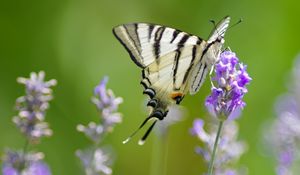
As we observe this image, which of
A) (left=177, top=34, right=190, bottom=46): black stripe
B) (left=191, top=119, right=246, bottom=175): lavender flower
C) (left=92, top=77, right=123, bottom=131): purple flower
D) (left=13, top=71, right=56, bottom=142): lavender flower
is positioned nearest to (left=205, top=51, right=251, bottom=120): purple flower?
(left=191, top=119, right=246, bottom=175): lavender flower

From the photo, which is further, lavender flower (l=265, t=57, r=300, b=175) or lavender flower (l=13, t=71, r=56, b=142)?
lavender flower (l=265, t=57, r=300, b=175)

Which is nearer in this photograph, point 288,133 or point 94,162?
point 94,162

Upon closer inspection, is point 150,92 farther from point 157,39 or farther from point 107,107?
point 107,107

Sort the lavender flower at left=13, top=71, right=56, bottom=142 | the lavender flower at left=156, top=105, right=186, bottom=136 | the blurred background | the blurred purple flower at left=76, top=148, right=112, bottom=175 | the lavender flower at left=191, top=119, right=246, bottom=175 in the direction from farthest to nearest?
the blurred background, the lavender flower at left=156, top=105, right=186, bottom=136, the lavender flower at left=191, top=119, right=246, bottom=175, the blurred purple flower at left=76, top=148, right=112, bottom=175, the lavender flower at left=13, top=71, right=56, bottom=142

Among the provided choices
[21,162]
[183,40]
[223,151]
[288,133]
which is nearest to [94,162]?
[21,162]

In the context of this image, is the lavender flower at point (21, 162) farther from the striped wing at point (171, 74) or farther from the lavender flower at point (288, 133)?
the lavender flower at point (288, 133)

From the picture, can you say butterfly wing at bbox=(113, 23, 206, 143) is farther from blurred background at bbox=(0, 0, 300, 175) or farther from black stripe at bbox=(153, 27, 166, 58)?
blurred background at bbox=(0, 0, 300, 175)
